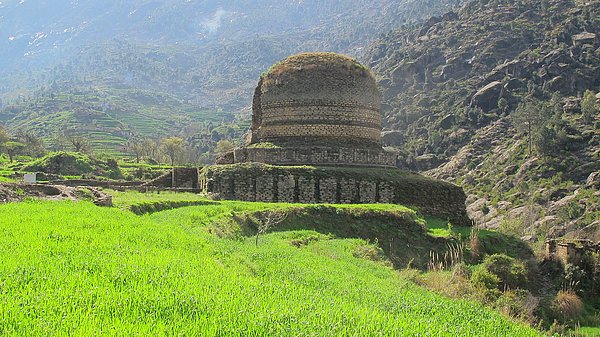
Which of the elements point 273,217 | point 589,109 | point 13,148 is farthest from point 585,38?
point 273,217

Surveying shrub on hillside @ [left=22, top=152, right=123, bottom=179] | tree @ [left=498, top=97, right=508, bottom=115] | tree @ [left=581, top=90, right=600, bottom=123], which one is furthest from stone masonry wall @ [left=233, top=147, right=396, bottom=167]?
tree @ [left=498, top=97, right=508, bottom=115]

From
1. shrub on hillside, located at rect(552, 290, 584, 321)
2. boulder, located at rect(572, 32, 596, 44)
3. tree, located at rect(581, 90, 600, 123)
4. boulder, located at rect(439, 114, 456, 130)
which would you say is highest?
boulder, located at rect(572, 32, 596, 44)

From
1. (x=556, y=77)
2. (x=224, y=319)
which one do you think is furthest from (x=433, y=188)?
(x=556, y=77)

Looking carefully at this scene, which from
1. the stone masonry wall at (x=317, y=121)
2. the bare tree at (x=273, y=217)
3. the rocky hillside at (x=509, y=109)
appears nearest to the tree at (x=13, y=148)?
the stone masonry wall at (x=317, y=121)

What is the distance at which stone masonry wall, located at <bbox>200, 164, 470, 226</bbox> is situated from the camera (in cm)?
2816

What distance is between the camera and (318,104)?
33.4 meters

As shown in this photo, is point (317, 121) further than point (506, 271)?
Yes

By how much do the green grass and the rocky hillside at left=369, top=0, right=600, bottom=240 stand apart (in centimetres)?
4557

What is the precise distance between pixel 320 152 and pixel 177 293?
25.3m

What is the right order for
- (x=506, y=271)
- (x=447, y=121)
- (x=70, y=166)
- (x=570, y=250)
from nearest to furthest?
(x=506, y=271)
(x=570, y=250)
(x=70, y=166)
(x=447, y=121)

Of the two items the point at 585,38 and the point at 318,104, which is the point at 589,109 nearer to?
the point at 585,38

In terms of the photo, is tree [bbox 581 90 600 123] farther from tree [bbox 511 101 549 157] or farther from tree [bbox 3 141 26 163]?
tree [bbox 3 141 26 163]

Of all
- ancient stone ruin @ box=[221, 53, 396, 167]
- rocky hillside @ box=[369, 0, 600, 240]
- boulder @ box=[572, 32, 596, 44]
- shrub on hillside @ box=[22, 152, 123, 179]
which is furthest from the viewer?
boulder @ box=[572, 32, 596, 44]

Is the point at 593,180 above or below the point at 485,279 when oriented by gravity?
below
